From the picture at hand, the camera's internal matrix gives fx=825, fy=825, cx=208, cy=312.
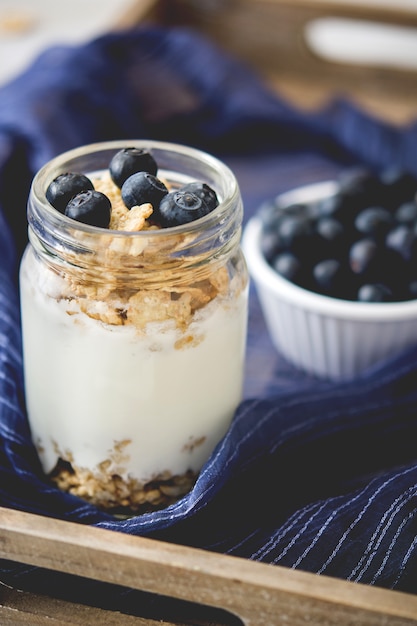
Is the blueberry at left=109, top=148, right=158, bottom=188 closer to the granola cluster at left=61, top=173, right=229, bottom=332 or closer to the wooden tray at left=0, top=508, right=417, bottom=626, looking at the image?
the granola cluster at left=61, top=173, right=229, bottom=332

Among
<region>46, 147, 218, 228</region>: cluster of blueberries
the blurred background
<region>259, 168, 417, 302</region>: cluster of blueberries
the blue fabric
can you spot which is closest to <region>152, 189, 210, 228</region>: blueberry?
<region>46, 147, 218, 228</region>: cluster of blueberries

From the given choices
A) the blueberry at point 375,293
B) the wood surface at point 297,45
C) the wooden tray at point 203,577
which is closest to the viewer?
the wooden tray at point 203,577

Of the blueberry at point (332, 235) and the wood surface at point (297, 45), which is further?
the wood surface at point (297, 45)

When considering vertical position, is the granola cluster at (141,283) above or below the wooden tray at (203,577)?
above

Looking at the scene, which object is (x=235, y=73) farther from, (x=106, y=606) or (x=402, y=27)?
(x=106, y=606)

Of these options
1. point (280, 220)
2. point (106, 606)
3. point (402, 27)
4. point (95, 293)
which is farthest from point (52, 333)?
point (402, 27)

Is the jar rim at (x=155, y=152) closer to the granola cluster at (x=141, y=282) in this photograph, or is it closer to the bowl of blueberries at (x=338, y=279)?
the granola cluster at (x=141, y=282)

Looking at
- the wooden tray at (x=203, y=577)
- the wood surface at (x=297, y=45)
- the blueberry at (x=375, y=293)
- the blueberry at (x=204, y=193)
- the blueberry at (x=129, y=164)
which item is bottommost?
the wood surface at (x=297, y=45)

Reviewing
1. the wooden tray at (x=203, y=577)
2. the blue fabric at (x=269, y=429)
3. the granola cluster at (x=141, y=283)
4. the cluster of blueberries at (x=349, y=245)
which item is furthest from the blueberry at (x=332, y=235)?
the wooden tray at (x=203, y=577)

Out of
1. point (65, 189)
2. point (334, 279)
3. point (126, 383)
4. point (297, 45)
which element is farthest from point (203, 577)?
point (297, 45)
